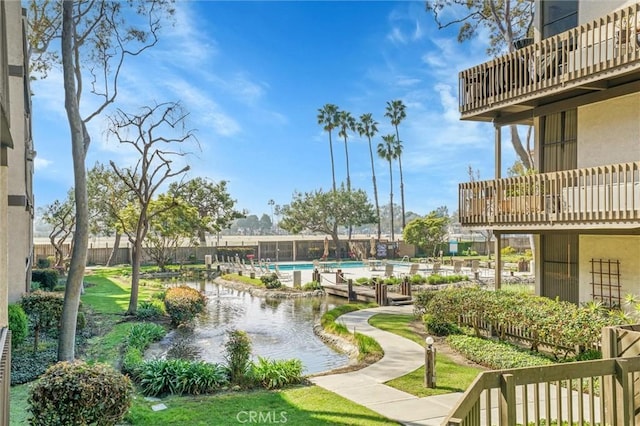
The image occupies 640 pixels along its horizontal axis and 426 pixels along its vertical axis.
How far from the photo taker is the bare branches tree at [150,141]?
619 inches

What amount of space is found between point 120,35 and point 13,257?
6.78 meters

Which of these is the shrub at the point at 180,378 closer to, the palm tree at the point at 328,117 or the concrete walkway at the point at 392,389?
the concrete walkway at the point at 392,389

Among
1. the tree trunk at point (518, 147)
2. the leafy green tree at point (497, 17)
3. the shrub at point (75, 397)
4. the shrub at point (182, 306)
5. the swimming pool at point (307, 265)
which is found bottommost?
the swimming pool at point (307, 265)

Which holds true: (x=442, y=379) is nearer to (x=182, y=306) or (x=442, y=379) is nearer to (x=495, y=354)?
(x=495, y=354)

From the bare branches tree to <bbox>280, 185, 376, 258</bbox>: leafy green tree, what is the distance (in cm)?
2945

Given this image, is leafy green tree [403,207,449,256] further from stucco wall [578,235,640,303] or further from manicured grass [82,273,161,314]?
stucco wall [578,235,640,303]

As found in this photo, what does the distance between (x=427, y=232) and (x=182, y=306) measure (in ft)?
89.5

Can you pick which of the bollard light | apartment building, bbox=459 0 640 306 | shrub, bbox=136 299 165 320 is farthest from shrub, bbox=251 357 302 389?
shrub, bbox=136 299 165 320

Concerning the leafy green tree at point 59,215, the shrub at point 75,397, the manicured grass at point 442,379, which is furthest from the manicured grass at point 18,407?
the leafy green tree at point 59,215

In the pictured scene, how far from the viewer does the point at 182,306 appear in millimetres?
14828

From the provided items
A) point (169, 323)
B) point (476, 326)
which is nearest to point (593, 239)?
point (476, 326)

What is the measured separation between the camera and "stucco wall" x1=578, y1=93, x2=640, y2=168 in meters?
10.4

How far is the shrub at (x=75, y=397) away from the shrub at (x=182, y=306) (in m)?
9.37

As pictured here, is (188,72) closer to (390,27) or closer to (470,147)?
(390,27)
